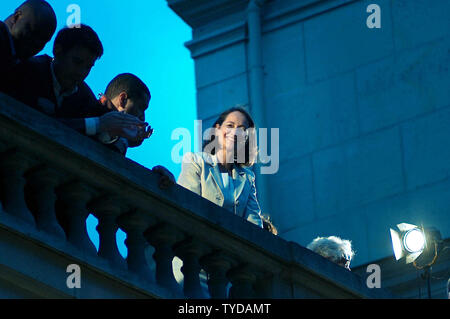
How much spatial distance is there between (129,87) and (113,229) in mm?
1244

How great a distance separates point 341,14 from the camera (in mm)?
16812

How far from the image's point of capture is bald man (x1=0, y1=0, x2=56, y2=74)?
7945 mm

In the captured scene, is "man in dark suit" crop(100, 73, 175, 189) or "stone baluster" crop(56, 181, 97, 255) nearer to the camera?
"stone baluster" crop(56, 181, 97, 255)

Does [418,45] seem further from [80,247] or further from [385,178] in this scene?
[80,247]

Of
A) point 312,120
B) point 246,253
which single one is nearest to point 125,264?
point 246,253

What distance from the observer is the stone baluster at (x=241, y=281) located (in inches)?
345

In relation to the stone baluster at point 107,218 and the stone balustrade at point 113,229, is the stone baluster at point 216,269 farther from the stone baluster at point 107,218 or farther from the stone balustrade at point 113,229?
the stone baluster at point 107,218

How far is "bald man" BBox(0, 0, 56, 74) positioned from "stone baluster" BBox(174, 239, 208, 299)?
4.67ft

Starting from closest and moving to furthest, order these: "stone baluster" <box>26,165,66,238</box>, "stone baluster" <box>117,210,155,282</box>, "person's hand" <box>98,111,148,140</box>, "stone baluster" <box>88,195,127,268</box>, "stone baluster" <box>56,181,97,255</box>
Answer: "stone baluster" <box>26,165,66,238</box>
"stone baluster" <box>56,181,97,255</box>
"stone baluster" <box>88,195,127,268</box>
"stone baluster" <box>117,210,155,282</box>
"person's hand" <box>98,111,148,140</box>

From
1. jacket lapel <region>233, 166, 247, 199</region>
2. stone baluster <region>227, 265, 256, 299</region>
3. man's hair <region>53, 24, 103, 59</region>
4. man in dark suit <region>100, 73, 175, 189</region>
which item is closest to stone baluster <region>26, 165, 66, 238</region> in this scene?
man's hair <region>53, 24, 103, 59</region>

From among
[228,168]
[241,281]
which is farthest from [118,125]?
[228,168]

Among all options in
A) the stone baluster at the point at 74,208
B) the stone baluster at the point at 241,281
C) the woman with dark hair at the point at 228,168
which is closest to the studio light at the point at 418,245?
the woman with dark hair at the point at 228,168

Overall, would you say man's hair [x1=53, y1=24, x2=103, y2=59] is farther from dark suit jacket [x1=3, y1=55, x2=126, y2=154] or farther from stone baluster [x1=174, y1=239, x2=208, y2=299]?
stone baluster [x1=174, y1=239, x2=208, y2=299]

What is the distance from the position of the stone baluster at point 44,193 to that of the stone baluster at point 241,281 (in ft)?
4.60
